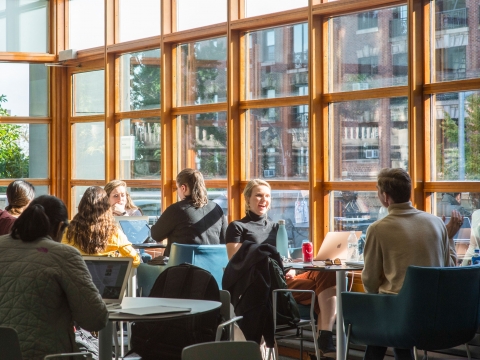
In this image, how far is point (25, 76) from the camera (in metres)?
10.2

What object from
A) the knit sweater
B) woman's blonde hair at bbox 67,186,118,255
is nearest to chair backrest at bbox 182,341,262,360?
the knit sweater

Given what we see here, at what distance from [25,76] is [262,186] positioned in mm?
5557

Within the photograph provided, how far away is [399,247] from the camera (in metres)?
4.25

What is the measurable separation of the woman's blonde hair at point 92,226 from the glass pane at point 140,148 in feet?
12.0

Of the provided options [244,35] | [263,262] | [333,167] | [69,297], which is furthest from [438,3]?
[69,297]

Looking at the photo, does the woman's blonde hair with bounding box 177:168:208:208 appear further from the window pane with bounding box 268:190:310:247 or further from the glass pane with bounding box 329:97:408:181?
the glass pane with bounding box 329:97:408:181

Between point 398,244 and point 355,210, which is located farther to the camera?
point 355,210

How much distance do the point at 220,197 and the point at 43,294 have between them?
4911mm

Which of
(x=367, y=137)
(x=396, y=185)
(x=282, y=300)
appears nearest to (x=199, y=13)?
(x=367, y=137)

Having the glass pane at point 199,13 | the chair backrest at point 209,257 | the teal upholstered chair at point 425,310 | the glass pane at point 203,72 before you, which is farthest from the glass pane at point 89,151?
the teal upholstered chair at point 425,310

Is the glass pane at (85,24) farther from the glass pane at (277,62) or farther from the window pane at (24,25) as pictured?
the glass pane at (277,62)

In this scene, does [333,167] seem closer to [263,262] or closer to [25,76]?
[263,262]

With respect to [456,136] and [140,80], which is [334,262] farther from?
[140,80]

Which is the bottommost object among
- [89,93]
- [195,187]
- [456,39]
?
[195,187]
